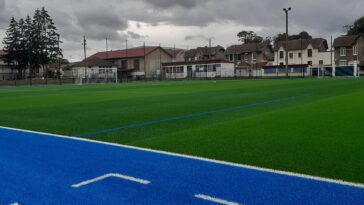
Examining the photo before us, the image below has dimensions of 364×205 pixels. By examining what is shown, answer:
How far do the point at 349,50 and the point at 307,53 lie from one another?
26.0 ft

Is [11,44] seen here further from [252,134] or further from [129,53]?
[252,134]

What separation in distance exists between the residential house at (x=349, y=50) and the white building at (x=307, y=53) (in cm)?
179

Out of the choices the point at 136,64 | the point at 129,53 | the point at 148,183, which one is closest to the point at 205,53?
the point at 136,64

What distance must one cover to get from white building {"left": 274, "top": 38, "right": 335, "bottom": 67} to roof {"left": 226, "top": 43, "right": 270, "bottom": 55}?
27.8 ft

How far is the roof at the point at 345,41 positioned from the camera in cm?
6775

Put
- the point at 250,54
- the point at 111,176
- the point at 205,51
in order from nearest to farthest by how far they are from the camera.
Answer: the point at 111,176, the point at 250,54, the point at 205,51

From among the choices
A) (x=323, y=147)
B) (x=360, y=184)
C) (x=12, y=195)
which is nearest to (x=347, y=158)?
(x=323, y=147)

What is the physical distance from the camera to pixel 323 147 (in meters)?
5.80

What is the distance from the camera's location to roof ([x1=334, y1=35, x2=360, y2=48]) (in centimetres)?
6775

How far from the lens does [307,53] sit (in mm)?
73688

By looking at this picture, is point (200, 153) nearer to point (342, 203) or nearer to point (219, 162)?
point (219, 162)

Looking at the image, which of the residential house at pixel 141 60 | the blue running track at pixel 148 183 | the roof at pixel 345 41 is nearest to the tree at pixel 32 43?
the residential house at pixel 141 60

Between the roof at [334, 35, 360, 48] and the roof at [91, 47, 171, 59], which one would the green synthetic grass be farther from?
the roof at [91, 47, 171, 59]

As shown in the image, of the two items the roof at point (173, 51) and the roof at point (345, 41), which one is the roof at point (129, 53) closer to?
the roof at point (173, 51)
